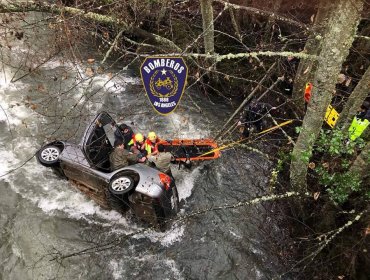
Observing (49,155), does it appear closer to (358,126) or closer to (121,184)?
(121,184)

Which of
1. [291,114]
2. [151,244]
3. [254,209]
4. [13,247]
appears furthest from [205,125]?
[13,247]

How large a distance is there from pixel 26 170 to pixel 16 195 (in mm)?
895

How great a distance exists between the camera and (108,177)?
314 inches

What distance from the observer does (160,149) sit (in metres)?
9.48

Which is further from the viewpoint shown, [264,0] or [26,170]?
[264,0]

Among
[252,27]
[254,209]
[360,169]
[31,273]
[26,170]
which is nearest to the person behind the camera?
[360,169]

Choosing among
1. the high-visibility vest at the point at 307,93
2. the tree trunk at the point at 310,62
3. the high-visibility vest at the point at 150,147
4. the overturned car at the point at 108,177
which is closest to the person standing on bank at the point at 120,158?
the overturned car at the point at 108,177

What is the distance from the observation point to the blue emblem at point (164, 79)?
5871 millimetres

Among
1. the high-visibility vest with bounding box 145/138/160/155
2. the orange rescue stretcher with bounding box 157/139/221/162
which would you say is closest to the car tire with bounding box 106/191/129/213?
the high-visibility vest with bounding box 145/138/160/155

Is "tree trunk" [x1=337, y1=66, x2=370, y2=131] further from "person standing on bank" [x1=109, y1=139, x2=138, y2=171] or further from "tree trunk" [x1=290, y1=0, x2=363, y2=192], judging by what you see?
"person standing on bank" [x1=109, y1=139, x2=138, y2=171]

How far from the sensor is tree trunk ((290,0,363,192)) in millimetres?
5414

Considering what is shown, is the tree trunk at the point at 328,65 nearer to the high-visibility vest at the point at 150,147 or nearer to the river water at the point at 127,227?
the river water at the point at 127,227

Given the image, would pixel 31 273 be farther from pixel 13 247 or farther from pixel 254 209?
pixel 254 209

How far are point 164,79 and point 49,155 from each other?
404 centimetres
